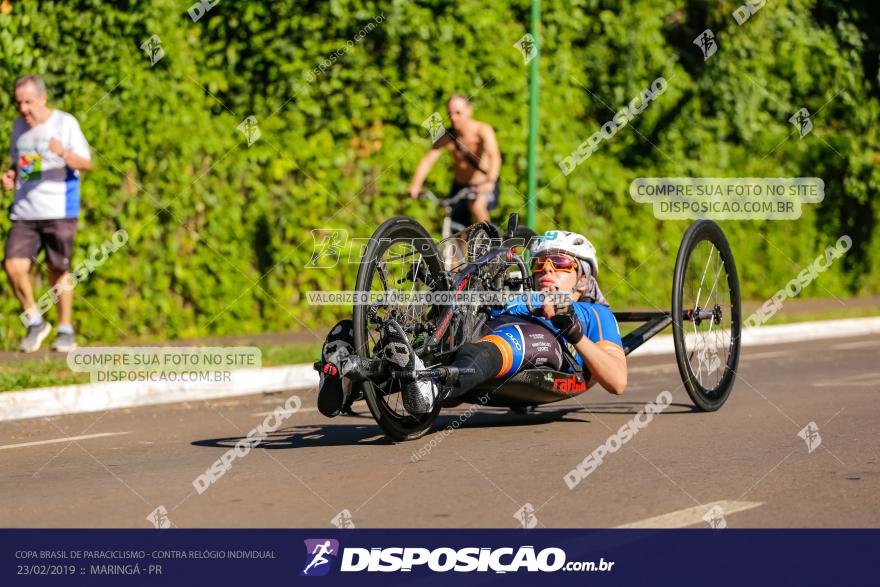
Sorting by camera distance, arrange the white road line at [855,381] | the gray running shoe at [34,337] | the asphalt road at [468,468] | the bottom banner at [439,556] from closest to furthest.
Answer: the bottom banner at [439,556] → the asphalt road at [468,468] → the white road line at [855,381] → the gray running shoe at [34,337]

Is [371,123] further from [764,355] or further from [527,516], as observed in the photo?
[527,516]

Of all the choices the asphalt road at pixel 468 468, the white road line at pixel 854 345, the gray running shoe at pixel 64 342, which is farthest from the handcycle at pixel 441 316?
the white road line at pixel 854 345

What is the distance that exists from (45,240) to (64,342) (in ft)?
2.84

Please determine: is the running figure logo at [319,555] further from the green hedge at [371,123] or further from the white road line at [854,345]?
the white road line at [854,345]

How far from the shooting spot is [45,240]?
A: 1199 centimetres

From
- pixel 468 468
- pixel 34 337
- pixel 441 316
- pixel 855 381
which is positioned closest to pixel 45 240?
pixel 34 337

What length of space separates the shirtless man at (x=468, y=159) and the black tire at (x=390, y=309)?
Answer: 18.1 feet

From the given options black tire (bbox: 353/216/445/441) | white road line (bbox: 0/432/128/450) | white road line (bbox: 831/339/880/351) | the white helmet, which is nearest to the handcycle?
black tire (bbox: 353/216/445/441)

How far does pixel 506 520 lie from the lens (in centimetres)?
550

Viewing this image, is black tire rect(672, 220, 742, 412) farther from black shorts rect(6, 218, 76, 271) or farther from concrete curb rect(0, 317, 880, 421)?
black shorts rect(6, 218, 76, 271)

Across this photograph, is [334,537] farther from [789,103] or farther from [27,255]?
[789,103]

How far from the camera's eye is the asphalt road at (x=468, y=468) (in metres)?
5.66

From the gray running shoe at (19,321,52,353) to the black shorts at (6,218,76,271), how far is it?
538 millimetres

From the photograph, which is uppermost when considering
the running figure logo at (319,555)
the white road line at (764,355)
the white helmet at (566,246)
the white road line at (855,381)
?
the white helmet at (566,246)
